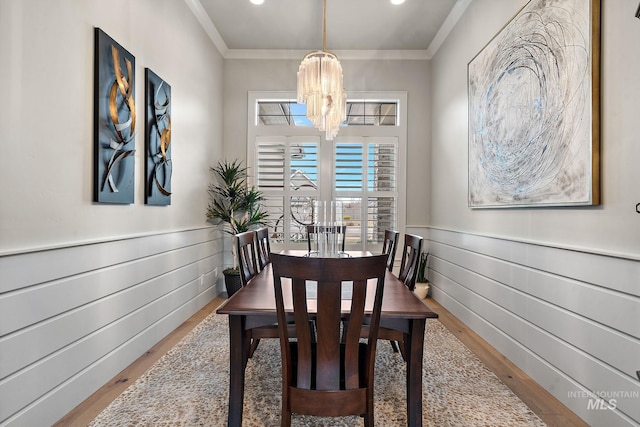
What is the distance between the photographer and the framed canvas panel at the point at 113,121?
6.38 feet

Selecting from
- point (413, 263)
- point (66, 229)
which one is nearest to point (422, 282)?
point (413, 263)

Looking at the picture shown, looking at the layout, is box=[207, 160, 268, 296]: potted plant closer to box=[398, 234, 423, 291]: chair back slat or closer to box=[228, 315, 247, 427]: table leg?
box=[398, 234, 423, 291]: chair back slat

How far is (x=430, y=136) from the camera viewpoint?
4.34m

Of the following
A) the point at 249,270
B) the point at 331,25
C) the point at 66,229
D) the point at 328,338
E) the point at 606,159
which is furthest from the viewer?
the point at 331,25

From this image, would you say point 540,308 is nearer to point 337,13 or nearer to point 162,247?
point 162,247

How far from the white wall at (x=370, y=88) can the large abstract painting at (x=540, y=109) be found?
1.40m

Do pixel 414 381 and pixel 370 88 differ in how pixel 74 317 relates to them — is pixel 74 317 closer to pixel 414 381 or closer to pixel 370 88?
pixel 414 381

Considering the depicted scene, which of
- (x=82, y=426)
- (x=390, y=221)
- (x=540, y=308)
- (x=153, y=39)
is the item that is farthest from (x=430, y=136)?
(x=82, y=426)

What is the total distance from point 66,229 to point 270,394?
1448mm

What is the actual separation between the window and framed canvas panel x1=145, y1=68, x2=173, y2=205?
1.61 metres

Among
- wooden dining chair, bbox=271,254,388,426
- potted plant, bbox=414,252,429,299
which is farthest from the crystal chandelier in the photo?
potted plant, bbox=414,252,429,299

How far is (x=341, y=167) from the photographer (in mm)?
4383

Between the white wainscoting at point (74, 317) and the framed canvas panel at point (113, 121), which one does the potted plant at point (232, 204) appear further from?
the framed canvas panel at point (113, 121)

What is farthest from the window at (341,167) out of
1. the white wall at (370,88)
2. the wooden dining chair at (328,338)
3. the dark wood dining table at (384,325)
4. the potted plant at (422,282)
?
the wooden dining chair at (328,338)
